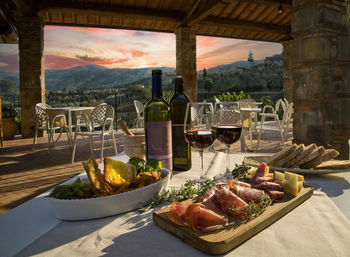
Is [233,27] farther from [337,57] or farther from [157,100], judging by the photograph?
[157,100]

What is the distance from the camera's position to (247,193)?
572 mm

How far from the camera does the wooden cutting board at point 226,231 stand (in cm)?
43

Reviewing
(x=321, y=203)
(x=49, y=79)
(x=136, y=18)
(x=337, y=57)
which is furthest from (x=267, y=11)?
(x=49, y=79)

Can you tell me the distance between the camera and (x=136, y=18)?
6.73 m

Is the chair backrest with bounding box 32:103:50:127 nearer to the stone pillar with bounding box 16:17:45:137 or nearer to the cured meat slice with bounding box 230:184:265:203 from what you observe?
the stone pillar with bounding box 16:17:45:137

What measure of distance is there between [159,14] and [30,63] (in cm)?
371

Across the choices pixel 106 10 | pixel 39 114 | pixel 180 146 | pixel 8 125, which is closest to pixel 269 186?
pixel 180 146

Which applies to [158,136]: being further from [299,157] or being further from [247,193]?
[299,157]

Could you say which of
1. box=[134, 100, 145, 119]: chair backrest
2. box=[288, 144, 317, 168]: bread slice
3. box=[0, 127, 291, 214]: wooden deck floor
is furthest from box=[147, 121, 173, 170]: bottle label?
box=[134, 100, 145, 119]: chair backrest

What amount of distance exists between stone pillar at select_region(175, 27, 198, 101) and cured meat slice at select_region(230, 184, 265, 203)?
6735 mm

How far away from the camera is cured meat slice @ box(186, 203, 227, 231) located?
0.47m

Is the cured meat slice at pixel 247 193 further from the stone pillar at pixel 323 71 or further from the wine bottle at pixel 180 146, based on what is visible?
the stone pillar at pixel 323 71

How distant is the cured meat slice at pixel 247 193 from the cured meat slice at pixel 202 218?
0.11 m

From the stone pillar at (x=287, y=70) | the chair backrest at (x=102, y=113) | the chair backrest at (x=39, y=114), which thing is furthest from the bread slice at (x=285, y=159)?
the stone pillar at (x=287, y=70)
